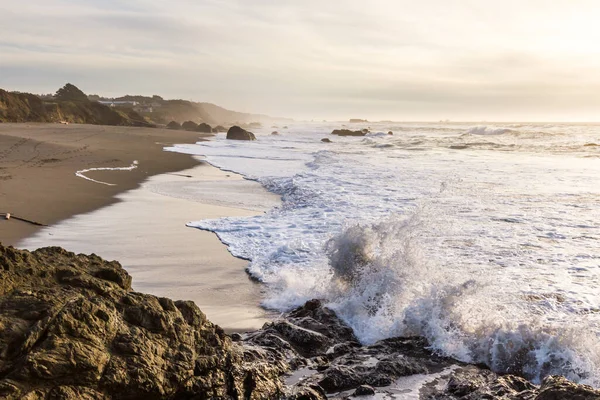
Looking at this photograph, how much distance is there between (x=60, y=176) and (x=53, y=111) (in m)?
39.2

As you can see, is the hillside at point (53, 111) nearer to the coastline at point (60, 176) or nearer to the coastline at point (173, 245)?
the coastline at point (60, 176)

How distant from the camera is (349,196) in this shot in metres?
12.6

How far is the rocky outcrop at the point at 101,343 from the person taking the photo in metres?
2.71

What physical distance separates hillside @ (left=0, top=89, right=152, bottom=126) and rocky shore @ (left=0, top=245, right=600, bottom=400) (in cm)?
4435

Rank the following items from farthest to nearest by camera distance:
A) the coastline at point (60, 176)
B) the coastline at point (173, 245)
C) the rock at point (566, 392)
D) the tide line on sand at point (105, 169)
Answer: the tide line on sand at point (105, 169) → the coastline at point (60, 176) → the coastline at point (173, 245) → the rock at point (566, 392)

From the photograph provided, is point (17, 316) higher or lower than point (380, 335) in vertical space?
higher

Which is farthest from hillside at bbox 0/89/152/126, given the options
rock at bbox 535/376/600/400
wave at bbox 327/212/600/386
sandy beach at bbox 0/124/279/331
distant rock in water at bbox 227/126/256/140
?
rock at bbox 535/376/600/400

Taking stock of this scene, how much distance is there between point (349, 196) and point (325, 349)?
826cm

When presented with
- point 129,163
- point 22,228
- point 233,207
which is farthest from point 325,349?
point 129,163

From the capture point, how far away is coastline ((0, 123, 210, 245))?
928 cm

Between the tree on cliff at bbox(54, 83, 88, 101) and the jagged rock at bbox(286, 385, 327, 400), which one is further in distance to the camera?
the tree on cliff at bbox(54, 83, 88, 101)

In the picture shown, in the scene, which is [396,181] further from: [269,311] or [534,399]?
[534,399]

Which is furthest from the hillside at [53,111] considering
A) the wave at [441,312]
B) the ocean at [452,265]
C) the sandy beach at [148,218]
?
the wave at [441,312]

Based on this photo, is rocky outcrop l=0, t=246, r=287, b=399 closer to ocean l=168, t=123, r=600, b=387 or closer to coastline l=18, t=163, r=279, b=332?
coastline l=18, t=163, r=279, b=332
